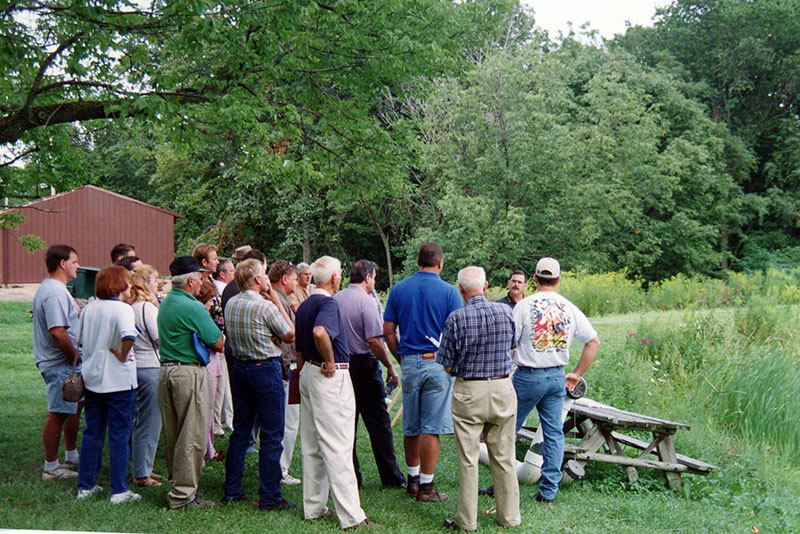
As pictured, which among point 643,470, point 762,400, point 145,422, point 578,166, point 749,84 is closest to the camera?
point 145,422

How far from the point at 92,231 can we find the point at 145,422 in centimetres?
2898

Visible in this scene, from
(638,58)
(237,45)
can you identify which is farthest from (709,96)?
(237,45)

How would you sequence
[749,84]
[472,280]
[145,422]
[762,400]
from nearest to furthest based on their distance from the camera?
[472,280]
[145,422]
[762,400]
[749,84]

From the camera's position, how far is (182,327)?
5.16 meters

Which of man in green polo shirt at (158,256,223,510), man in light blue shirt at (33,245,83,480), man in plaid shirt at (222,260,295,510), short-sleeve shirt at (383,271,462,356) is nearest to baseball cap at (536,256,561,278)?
short-sleeve shirt at (383,271,462,356)

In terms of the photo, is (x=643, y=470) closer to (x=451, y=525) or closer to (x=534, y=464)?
(x=534, y=464)

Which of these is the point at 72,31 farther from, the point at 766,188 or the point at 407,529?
the point at 766,188

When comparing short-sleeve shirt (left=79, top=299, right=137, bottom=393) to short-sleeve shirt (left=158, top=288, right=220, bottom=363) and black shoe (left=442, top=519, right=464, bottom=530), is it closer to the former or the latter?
short-sleeve shirt (left=158, top=288, right=220, bottom=363)

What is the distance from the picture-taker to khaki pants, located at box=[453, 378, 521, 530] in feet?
16.1

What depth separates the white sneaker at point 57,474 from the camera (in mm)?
5961

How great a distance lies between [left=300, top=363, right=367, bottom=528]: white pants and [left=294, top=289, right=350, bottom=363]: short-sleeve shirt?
10cm

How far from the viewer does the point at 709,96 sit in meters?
34.5

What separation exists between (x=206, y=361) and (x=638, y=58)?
1397 inches

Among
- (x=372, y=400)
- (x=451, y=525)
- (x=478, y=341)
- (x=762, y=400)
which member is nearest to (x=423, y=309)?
(x=478, y=341)
